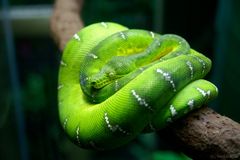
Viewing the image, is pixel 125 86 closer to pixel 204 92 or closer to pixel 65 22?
pixel 204 92

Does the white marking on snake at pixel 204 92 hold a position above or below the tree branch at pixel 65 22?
above

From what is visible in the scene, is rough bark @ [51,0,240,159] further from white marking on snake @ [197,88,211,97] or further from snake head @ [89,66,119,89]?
snake head @ [89,66,119,89]

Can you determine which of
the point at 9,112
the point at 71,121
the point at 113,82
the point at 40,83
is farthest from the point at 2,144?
the point at 113,82

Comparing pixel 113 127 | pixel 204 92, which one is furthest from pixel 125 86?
pixel 204 92

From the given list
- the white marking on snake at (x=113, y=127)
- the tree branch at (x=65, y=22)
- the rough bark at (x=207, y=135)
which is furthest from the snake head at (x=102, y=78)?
the tree branch at (x=65, y=22)

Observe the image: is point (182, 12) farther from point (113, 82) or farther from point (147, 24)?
point (113, 82)

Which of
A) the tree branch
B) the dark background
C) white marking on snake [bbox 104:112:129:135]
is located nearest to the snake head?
white marking on snake [bbox 104:112:129:135]

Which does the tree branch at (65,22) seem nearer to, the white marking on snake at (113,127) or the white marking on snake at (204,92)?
the white marking on snake at (113,127)
